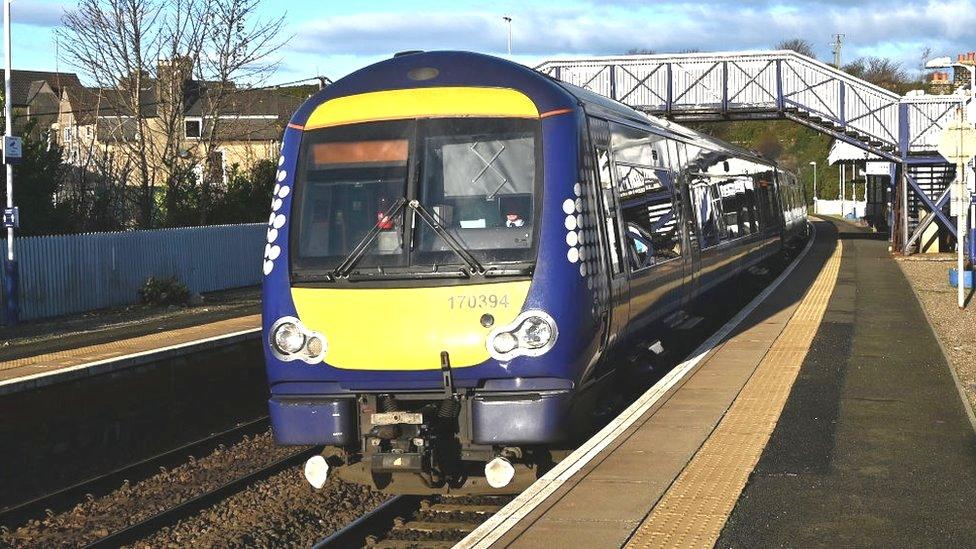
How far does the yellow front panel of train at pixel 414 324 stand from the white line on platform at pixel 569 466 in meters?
0.91

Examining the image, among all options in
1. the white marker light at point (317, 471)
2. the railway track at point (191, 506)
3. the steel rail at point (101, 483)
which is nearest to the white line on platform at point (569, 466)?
the white marker light at point (317, 471)

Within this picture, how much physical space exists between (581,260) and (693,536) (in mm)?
2328

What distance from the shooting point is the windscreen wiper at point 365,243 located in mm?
7992

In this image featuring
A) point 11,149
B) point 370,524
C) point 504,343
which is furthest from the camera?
point 11,149

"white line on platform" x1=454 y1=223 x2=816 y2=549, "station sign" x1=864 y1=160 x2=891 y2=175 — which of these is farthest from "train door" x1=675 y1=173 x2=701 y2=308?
"station sign" x1=864 y1=160 x2=891 y2=175

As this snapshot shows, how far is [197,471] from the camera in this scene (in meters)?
11.7

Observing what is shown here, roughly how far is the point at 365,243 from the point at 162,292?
18.7 m

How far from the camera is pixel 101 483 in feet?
35.9

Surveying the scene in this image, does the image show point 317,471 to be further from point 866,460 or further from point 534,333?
point 866,460

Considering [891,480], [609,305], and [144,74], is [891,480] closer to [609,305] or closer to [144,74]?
[609,305]

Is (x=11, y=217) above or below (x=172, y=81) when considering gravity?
below

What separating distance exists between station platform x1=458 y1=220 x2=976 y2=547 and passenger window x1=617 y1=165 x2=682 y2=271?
3.99ft

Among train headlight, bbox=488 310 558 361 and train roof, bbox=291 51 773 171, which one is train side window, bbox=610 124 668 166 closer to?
train roof, bbox=291 51 773 171

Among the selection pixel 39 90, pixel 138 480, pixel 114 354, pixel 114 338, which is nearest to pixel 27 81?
pixel 39 90
